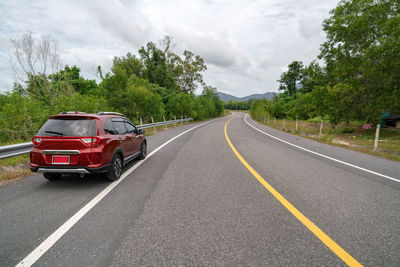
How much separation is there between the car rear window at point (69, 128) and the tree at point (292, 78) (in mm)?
65504

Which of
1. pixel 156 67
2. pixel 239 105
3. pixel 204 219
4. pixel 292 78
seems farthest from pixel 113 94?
pixel 239 105

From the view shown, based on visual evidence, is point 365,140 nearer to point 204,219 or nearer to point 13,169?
point 204,219

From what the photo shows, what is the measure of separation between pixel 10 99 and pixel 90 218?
29.3ft

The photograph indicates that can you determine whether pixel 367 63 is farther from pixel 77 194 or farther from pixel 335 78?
pixel 77 194

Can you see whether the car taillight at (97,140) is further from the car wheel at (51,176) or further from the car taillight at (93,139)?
the car wheel at (51,176)

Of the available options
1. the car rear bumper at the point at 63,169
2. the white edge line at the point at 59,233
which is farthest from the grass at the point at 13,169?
the white edge line at the point at 59,233

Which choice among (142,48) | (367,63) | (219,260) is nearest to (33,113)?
(219,260)

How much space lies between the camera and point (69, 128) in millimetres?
4027

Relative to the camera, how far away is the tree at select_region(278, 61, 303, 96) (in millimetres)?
60125

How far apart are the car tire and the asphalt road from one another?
224 millimetres

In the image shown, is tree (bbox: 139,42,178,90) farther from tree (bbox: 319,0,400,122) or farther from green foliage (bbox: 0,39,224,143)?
tree (bbox: 319,0,400,122)

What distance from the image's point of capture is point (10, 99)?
26.3 ft

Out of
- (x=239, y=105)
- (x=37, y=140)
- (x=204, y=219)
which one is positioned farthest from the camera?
(x=239, y=105)

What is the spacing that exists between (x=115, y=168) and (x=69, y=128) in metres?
1.35
